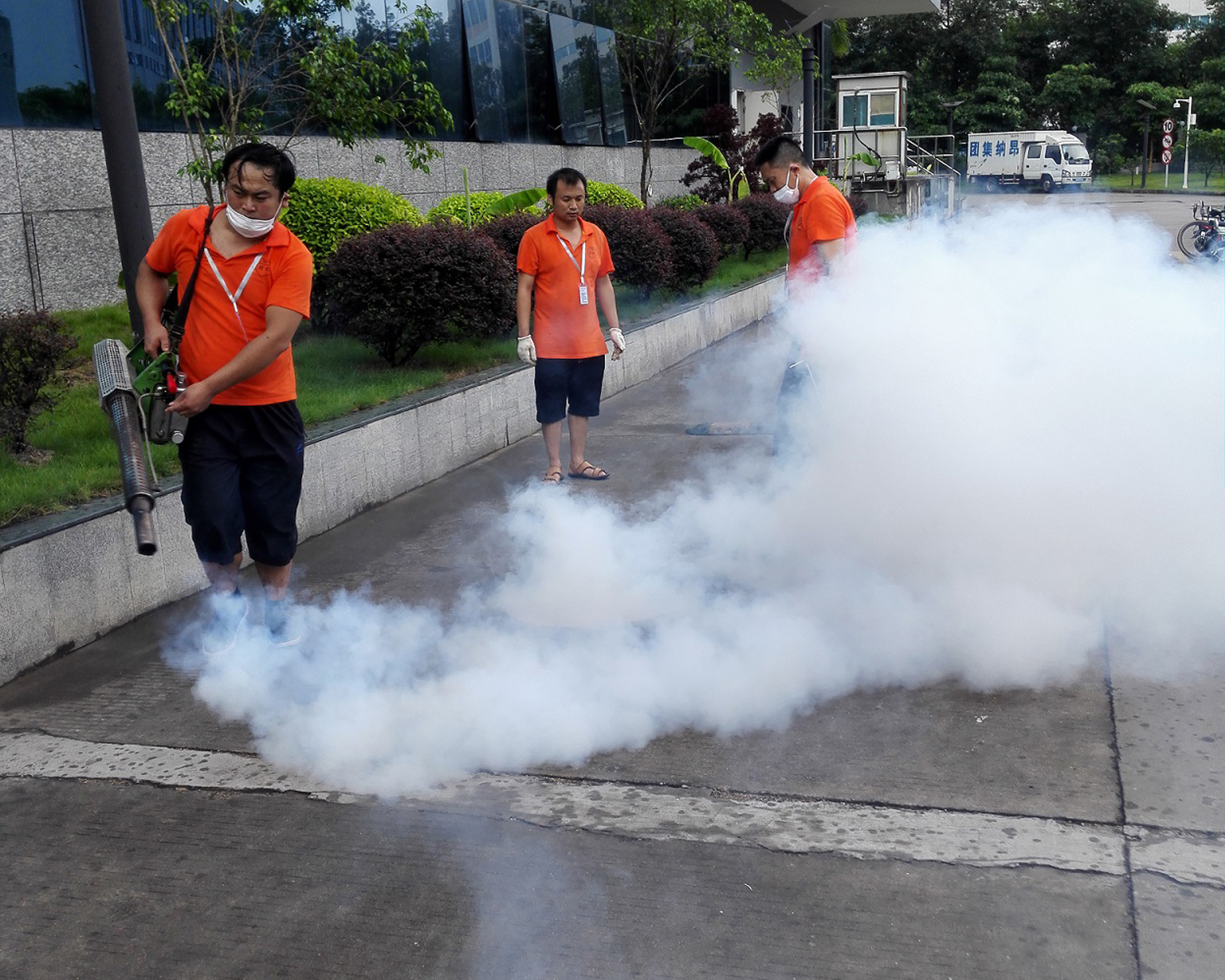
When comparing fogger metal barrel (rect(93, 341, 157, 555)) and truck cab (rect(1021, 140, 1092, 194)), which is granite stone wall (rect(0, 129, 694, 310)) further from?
truck cab (rect(1021, 140, 1092, 194))

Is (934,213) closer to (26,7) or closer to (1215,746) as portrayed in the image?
(1215,746)

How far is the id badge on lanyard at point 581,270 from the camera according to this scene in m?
7.09

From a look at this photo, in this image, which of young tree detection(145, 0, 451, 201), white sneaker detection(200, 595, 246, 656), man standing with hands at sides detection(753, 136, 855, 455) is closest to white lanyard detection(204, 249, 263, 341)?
white sneaker detection(200, 595, 246, 656)

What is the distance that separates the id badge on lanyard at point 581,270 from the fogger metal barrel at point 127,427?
131 inches

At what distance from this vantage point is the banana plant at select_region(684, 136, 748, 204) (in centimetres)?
1922

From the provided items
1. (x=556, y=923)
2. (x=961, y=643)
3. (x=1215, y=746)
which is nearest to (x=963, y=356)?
(x=961, y=643)

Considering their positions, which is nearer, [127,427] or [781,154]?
[127,427]

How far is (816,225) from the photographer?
603 centimetres

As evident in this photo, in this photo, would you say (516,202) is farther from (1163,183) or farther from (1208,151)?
(1208,151)

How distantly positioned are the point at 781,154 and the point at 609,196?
9.09m

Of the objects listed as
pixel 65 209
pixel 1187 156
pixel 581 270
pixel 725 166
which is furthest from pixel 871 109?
pixel 581 270

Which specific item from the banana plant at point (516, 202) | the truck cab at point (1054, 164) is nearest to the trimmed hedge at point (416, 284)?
the banana plant at point (516, 202)

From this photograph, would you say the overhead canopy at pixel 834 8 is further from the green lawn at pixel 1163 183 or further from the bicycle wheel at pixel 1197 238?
the bicycle wheel at pixel 1197 238

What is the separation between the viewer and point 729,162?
22312 millimetres
